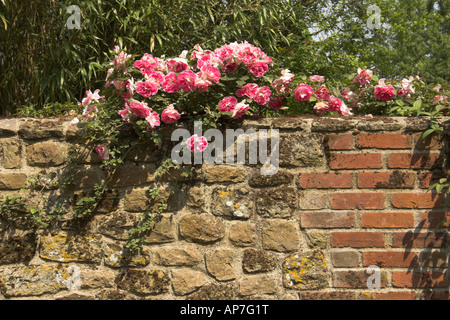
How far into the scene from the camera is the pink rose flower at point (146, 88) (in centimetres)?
207

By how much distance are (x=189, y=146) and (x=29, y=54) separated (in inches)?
81.4

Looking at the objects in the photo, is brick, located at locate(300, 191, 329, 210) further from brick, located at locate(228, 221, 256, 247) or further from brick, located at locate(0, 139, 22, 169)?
brick, located at locate(0, 139, 22, 169)

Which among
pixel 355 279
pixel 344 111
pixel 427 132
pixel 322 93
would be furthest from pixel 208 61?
pixel 355 279

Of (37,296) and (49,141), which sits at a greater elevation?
(49,141)

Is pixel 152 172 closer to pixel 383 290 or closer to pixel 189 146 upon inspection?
pixel 189 146

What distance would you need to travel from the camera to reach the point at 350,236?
82.1 inches

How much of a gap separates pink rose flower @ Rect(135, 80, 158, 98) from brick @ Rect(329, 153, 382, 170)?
3.24 ft

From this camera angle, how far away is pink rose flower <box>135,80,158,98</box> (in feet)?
6.79

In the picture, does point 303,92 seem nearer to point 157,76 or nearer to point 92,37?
point 157,76

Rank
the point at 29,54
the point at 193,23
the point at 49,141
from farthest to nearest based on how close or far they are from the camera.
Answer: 1. the point at 193,23
2. the point at 29,54
3. the point at 49,141

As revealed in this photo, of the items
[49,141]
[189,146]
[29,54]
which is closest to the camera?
[189,146]

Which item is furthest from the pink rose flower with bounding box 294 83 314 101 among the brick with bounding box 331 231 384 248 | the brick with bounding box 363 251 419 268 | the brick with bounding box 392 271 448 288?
the brick with bounding box 392 271 448 288

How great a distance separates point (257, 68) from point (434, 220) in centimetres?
122

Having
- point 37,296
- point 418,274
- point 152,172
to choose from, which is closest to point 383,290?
point 418,274
